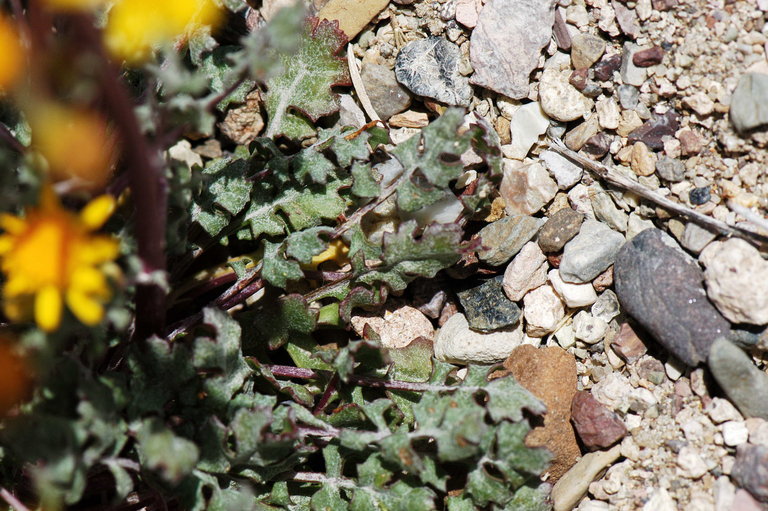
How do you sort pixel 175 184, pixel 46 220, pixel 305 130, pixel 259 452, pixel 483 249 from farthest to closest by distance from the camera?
1. pixel 305 130
2. pixel 483 249
3. pixel 259 452
4. pixel 175 184
5. pixel 46 220

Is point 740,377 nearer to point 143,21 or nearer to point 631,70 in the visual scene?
point 631,70

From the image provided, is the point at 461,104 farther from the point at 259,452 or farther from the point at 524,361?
the point at 259,452

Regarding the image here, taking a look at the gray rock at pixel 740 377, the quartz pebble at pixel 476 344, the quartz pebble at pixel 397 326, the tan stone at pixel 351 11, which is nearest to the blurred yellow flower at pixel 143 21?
the tan stone at pixel 351 11

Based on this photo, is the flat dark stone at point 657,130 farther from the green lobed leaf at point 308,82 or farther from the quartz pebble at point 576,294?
the green lobed leaf at point 308,82

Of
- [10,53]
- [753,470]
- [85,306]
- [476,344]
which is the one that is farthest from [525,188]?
[10,53]

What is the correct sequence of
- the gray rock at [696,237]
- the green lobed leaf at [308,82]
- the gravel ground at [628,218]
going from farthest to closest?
the green lobed leaf at [308,82]
the gray rock at [696,237]
the gravel ground at [628,218]

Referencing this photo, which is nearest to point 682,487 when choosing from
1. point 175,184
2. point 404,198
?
point 404,198

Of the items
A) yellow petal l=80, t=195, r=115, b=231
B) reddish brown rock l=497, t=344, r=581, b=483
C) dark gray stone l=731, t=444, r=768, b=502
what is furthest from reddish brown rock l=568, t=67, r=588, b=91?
yellow petal l=80, t=195, r=115, b=231
